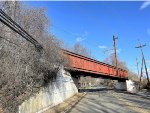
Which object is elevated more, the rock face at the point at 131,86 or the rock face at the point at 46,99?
the rock face at the point at 131,86

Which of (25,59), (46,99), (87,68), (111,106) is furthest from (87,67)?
(25,59)

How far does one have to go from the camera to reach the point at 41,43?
20.3m

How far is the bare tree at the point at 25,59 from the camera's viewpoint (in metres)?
12.3

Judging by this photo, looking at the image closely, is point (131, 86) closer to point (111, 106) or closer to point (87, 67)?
point (87, 67)

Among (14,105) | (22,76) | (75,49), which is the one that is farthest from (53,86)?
(75,49)

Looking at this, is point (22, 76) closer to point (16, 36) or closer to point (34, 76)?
point (34, 76)

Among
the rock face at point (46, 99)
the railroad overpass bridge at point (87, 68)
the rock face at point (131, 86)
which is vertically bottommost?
the rock face at point (46, 99)

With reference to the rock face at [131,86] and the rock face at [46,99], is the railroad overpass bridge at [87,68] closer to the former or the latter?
the rock face at [131,86]

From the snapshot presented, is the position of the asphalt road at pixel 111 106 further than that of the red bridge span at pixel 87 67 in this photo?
No

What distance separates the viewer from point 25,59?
15680 millimetres

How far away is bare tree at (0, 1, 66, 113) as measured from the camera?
12289 millimetres

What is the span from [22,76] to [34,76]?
81.8 inches

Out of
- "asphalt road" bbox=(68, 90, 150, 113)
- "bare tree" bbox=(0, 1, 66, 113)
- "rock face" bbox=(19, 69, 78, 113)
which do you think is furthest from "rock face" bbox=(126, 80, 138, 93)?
"rock face" bbox=(19, 69, 78, 113)

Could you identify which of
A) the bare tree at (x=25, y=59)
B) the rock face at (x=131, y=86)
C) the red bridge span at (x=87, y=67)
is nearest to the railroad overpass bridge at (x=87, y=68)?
the red bridge span at (x=87, y=67)
